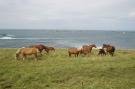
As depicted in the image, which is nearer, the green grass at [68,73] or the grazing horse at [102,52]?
the green grass at [68,73]

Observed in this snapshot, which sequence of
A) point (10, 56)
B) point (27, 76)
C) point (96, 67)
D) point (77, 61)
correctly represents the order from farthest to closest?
point (10, 56)
point (77, 61)
point (96, 67)
point (27, 76)

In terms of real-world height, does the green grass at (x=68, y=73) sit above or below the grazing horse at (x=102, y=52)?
below

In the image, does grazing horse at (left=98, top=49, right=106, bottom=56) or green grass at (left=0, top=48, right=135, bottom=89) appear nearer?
green grass at (left=0, top=48, right=135, bottom=89)

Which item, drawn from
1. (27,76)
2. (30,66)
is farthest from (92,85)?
(30,66)

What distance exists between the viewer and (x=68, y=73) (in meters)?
18.7

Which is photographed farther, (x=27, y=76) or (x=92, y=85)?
(x=27, y=76)

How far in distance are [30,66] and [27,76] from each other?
2.84 metres

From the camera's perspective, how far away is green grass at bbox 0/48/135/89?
53.9 ft

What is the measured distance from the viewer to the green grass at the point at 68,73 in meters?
16.4

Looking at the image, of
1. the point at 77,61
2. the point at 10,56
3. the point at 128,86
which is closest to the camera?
the point at 128,86

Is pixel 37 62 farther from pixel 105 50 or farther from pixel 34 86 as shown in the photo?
pixel 105 50

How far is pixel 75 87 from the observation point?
51.8 ft

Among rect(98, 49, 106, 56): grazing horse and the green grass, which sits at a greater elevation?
rect(98, 49, 106, 56): grazing horse

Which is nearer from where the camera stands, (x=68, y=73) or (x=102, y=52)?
(x=68, y=73)
